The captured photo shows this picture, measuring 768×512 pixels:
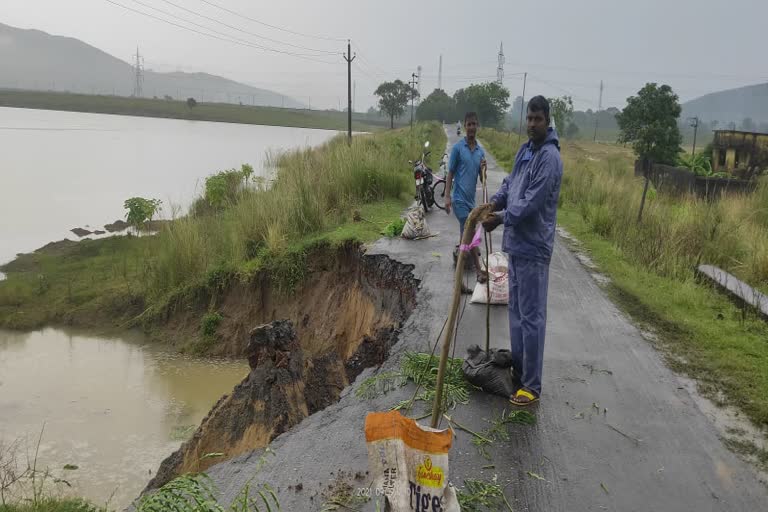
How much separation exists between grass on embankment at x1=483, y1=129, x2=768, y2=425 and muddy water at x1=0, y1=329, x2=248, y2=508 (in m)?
6.05

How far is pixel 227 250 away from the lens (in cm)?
1173

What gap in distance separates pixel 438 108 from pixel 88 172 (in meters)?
78.3

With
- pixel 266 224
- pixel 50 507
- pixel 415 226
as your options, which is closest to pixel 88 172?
pixel 266 224

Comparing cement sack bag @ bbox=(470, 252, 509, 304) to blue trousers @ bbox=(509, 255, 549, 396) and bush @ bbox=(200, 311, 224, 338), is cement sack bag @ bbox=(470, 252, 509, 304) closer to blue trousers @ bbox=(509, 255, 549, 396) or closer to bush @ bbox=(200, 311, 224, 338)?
blue trousers @ bbox=(509, 255, 549, 396)

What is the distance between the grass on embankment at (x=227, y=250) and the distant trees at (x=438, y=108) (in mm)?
89078

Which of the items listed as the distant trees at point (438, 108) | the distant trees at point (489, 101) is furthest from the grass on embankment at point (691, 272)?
the distant trees at point (438, 108)

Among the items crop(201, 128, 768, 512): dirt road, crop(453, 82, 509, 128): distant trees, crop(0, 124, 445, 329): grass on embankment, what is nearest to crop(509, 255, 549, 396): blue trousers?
crop(201, 128, 768, 512): dirt road

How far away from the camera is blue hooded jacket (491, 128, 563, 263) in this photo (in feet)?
12.4

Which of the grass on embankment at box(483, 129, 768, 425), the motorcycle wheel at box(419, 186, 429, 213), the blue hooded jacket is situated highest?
the blue hooded jacket

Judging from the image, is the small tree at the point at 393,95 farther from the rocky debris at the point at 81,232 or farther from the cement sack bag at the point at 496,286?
the cement sack bag at the point at 496,286

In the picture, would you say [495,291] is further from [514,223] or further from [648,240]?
[648,240]

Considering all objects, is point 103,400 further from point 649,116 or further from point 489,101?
point 489,101

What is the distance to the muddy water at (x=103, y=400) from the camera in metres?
7.21

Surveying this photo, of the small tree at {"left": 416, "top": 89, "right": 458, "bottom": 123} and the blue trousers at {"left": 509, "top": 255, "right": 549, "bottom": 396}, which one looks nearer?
the blue trousers at {"left": 509, "top": 255, "right": 549, "bottom": 396}
